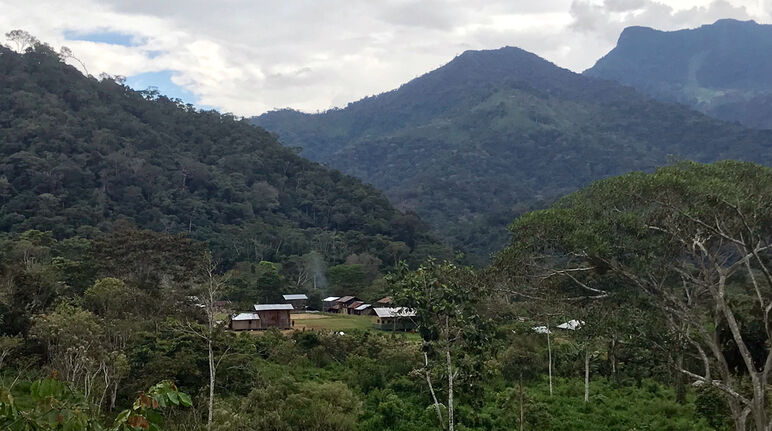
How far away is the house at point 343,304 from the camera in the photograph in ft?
153

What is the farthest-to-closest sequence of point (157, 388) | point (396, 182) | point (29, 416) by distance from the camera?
point (396, 182) → point (157, 388) → point (29, 416)

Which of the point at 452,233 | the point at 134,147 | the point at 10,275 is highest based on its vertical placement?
the point at 134,147

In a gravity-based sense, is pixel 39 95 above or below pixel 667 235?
above

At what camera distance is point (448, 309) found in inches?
577

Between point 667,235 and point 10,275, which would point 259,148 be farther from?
point 667,235

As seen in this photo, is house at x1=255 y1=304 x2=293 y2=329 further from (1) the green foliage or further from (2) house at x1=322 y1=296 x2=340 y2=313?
(1) the green foliage

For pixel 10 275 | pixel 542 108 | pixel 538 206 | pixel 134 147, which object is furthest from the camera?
pixel 542 108

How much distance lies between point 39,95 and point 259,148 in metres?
30.4

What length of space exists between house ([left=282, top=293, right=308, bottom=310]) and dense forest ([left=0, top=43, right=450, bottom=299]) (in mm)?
1829

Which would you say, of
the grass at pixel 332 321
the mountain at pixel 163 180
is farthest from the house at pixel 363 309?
the mountain at pixel 163 180

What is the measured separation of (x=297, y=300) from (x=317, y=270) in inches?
347

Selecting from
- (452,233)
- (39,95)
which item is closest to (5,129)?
(39,95)

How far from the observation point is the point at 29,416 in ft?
9.50

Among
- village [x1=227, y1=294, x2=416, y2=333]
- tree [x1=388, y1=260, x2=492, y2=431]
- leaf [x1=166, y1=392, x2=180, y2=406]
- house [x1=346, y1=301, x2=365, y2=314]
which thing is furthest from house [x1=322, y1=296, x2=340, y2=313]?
leaf [x1=166, y1=392, x2=180, y2=406]
